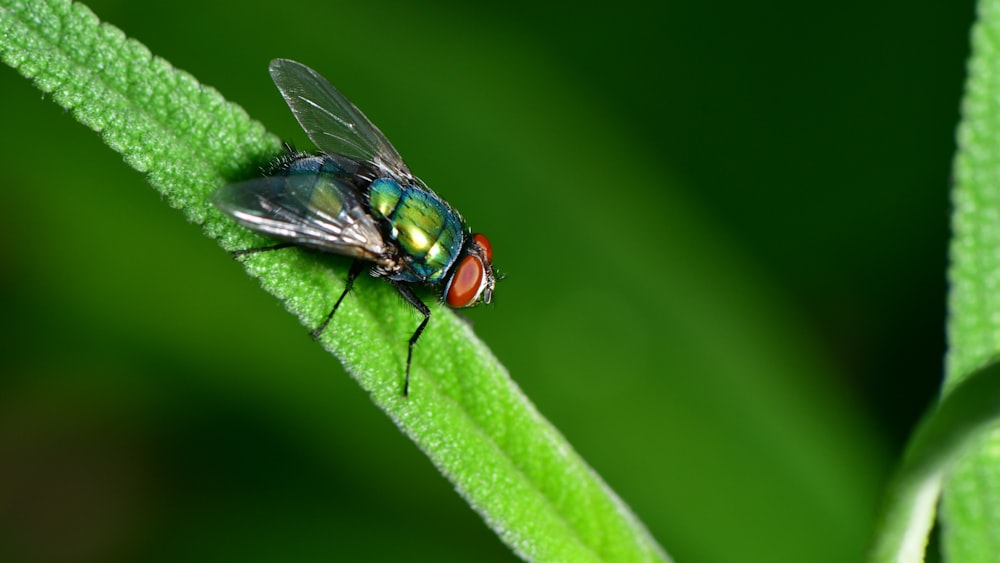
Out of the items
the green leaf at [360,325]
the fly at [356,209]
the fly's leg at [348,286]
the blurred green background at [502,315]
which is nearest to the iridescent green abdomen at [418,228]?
the fly at [356,209]

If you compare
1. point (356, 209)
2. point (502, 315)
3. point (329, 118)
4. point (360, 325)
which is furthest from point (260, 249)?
point (502, 315)

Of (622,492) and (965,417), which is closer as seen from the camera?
(965,417)

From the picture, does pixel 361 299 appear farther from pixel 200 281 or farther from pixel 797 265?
pixel 797 265

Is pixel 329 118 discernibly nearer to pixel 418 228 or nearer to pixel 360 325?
pixel 418 228

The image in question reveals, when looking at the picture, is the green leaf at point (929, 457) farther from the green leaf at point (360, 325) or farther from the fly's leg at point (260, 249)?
the fly's leg at point (260, 249)

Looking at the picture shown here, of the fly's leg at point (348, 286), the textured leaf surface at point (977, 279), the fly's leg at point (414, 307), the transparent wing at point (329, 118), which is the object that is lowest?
the textured leaf surface at point (977, 279)

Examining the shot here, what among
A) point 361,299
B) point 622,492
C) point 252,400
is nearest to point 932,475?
point 361,299

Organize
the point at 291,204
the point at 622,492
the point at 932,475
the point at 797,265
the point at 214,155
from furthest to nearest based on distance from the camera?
the point at 797,265 < the point at 622,492 < the point at 291,204 < the point at 214,155 < the point at 932,475
